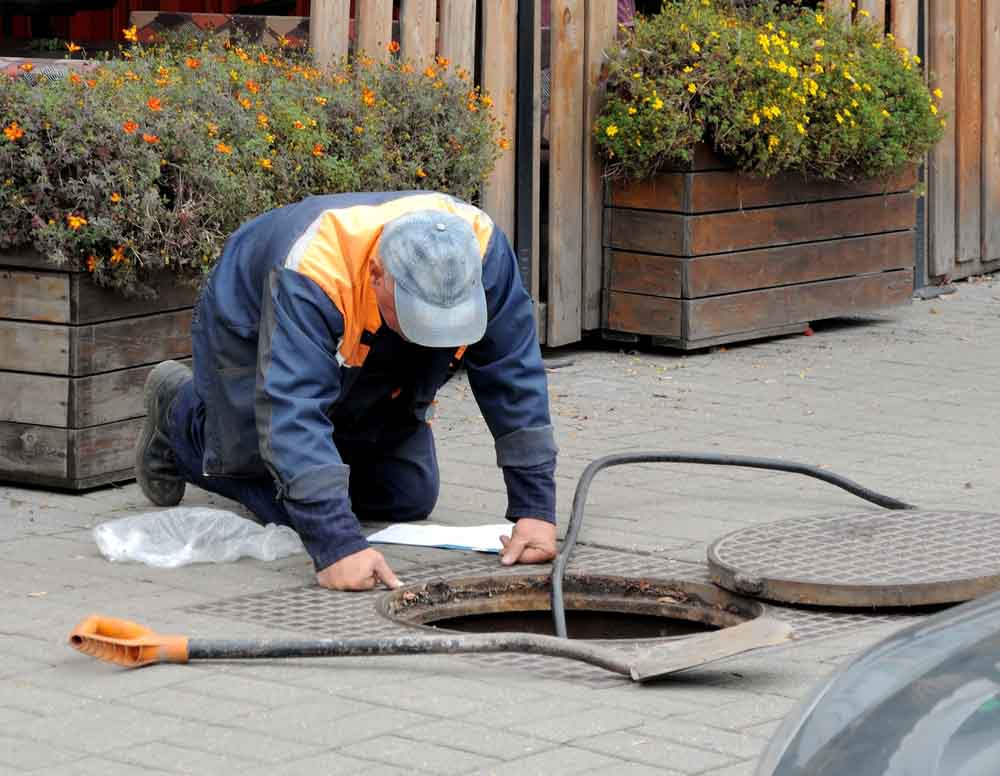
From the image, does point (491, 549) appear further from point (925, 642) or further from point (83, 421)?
point (925, 642)

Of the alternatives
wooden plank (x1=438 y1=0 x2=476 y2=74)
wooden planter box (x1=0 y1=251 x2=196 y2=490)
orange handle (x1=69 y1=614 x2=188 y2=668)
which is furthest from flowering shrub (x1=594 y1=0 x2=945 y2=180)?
orange handle (x1=69 y1=614 x2=188 y2=668)

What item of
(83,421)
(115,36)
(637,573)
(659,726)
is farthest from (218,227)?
(115,36)

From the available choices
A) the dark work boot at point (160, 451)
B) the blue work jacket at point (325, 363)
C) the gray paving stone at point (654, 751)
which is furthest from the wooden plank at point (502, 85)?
the gray paving stone at point (654, 751)

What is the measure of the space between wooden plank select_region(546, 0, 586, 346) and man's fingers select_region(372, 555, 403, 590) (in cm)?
360

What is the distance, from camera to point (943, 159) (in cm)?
1021

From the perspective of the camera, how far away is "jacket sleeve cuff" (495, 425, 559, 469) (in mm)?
4984

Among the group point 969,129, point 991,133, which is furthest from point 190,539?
point 991,133

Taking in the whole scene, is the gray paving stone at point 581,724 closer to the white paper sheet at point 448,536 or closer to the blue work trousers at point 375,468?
the white paper sheet at point 448,536

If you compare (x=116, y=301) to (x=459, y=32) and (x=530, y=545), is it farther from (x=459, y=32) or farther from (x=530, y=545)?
(x=459, y=32)

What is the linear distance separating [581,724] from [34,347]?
2.68m

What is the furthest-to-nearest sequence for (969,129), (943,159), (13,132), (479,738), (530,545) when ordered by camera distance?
(969,129) → (943,159) → (13,132) → (530,545) → (479,738)

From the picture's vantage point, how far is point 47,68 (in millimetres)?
6332

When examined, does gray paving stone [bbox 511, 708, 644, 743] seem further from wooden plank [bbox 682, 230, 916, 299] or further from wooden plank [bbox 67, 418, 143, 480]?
wooden plank [bbox 682, 230, 916, 299]

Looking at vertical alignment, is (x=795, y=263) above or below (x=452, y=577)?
above
